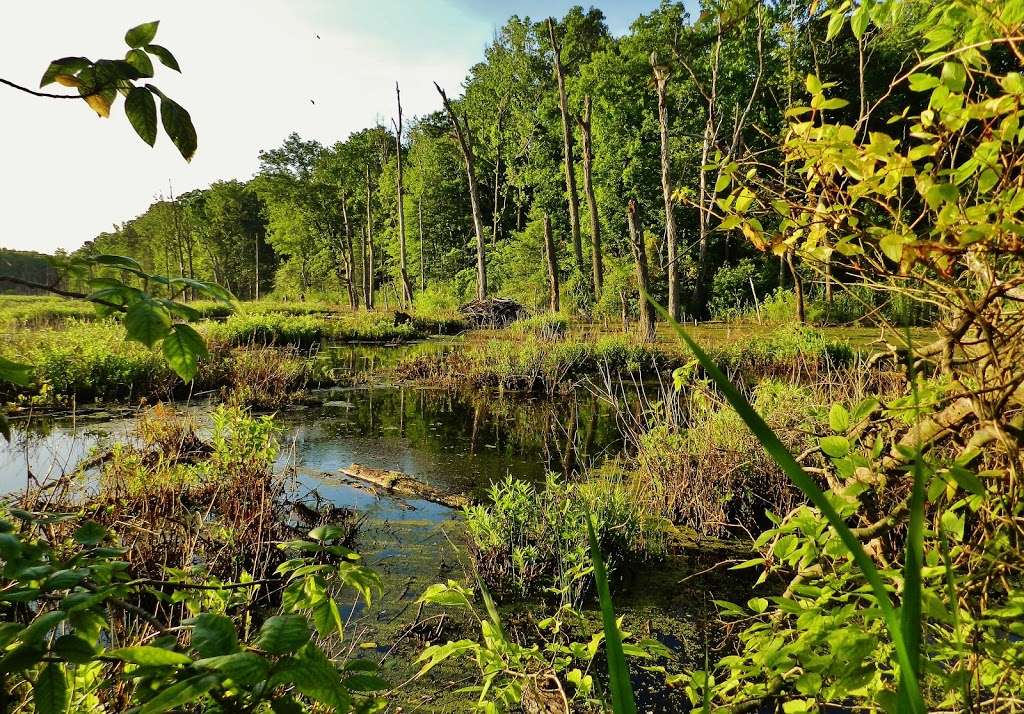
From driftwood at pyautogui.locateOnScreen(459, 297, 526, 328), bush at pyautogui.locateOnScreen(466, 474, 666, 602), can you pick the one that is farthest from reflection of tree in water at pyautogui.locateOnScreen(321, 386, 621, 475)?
driftwood at pyautogui.locateOnScreen(459, 297, 526, 328)

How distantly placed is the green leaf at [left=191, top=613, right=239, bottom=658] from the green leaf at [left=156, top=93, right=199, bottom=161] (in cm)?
71

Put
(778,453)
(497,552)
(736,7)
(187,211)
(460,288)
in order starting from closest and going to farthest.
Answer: (778,453) < (736,7) < (497,552) < (460,288) < (187,211)

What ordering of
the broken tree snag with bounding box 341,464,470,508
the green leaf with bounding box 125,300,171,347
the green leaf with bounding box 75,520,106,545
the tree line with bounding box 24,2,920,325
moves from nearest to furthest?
the green leaf with bounding box 125,300,171,347
the green leaf with bounding box 75,520,106,545
the broken tree snag with bounding box 341,464,470,508
the tree line with bounding box 24,2,920,325

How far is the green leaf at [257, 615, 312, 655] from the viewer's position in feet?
2.57

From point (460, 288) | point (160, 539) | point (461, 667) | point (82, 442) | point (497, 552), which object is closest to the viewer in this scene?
point (461, 667)

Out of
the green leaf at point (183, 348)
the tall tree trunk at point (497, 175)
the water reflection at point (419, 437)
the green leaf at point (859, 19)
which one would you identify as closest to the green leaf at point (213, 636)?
the green leaf at point (183, 348)

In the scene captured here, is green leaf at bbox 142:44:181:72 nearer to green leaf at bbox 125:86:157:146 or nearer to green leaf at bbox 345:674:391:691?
green leaf at bbox 125:86:157:146

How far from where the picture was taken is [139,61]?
0.95 metres

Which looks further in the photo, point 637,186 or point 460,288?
point 460,288

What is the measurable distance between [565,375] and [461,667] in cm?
867

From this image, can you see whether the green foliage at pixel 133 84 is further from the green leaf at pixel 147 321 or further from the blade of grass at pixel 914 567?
the blade of grass at pixel 914 567

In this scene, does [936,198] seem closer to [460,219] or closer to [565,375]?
[565,375]

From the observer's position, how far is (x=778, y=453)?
41 cm

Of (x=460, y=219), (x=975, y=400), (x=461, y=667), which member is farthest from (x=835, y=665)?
(x=460, y=219)
